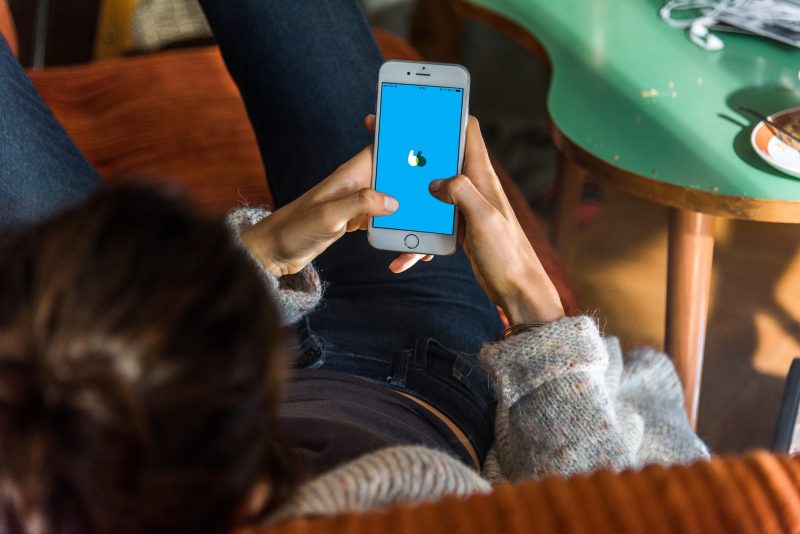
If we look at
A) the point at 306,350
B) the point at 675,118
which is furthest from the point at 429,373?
the point at 675,118

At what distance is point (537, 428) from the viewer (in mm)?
709

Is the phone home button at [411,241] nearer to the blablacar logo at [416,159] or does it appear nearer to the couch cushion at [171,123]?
the blablacar logo at [416,159]

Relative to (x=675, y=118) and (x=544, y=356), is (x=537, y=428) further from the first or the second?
(x=675, y=118)

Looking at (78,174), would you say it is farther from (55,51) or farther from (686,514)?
(55,51)

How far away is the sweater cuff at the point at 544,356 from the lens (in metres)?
0.71

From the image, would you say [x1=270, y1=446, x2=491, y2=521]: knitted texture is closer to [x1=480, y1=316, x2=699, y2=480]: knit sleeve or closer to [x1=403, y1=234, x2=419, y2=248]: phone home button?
[x1=480, y1=316, x2=699, y2=480]: knit sleeve

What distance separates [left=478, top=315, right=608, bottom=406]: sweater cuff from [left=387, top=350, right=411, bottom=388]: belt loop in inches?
5.9

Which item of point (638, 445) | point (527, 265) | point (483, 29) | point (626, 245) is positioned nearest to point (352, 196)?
point (527, 265)

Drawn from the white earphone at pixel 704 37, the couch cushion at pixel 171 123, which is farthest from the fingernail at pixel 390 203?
the white earphone at pixel 704 37

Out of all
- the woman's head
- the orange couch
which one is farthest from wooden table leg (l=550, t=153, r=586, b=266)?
the woman's head

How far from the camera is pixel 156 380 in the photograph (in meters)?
0.40

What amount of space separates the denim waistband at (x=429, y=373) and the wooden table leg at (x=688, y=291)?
1.11 ft

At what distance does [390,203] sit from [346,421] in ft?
0.70

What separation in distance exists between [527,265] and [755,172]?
357 millimetres
